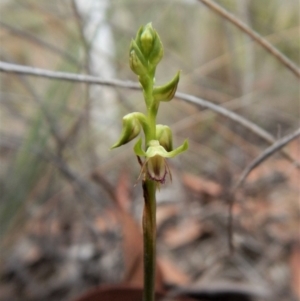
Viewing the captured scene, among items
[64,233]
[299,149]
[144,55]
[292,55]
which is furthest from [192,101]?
[292,55]

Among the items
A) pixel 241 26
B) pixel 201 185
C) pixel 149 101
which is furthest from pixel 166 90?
pixel 201 185

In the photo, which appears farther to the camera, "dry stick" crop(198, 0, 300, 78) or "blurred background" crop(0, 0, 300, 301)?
"blurred background" crop(0, 0, 300, 301)

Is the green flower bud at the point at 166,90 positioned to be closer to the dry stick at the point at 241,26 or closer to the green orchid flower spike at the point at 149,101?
the green orchid flower spike at the point at 149,101

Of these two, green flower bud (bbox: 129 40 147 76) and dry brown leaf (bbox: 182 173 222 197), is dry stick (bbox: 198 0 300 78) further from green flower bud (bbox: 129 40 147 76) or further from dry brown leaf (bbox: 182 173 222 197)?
dry brown leaf (bbox: 182 173 222 197)

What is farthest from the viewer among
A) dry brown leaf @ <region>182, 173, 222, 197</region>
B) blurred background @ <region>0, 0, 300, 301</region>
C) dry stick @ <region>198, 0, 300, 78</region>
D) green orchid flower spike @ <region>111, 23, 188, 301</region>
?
dry brown leaf @ <region>182, 173, 222, 197</region>

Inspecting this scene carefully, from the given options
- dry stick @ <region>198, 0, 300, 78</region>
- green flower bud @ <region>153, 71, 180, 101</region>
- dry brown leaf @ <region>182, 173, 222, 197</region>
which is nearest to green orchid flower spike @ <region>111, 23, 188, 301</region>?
green flower bud @ <region>153, 71, 180, 101</region>

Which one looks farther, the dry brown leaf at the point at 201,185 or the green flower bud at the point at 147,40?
the dry brown leaf at the point at 201,185

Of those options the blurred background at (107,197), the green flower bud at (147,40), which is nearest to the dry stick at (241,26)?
the blurred background at (107,197)

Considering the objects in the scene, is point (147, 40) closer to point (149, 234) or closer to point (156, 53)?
point (156, 53)
